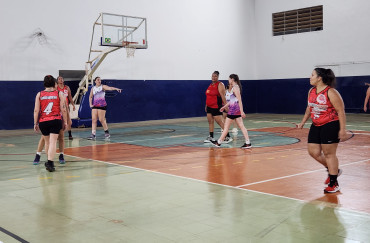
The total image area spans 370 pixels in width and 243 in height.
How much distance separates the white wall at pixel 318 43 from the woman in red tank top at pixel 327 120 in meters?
17.9

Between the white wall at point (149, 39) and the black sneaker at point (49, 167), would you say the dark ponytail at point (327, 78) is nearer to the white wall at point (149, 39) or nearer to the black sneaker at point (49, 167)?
the black sneaker at point (49, 167)

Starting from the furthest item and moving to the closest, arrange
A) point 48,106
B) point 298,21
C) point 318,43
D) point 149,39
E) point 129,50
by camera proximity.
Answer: point 298,21
point 318,43
point 149,39
point 129,50
point 48,106

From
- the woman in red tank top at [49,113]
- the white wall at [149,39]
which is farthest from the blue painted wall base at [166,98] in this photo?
→ the woman in red tank top at [49,113]

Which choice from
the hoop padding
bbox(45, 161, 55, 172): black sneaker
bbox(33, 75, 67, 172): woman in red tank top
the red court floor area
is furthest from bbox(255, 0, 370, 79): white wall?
bbox(45, 161, 55, 172): black sneaker

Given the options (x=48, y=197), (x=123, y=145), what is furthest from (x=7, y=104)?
(x=48, y=197)

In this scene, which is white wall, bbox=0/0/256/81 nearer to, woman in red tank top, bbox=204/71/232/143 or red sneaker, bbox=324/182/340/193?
woman in red tank top, bbox=204/71/232/143

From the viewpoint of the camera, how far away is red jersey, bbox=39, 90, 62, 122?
856cm

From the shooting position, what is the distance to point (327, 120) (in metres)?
6.48

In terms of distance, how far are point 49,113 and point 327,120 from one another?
5222 millimetres

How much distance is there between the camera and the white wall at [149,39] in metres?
18.5

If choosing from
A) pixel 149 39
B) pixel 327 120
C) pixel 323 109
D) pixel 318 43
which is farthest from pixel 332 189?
pixel 318 43

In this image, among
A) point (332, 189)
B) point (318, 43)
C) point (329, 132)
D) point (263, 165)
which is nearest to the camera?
point (329, 132)

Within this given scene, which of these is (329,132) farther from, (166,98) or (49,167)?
(166,98)

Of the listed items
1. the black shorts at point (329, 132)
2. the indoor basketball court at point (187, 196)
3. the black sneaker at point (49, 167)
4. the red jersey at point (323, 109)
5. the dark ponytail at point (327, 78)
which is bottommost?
the indoor basketball court at point (187, 196)
